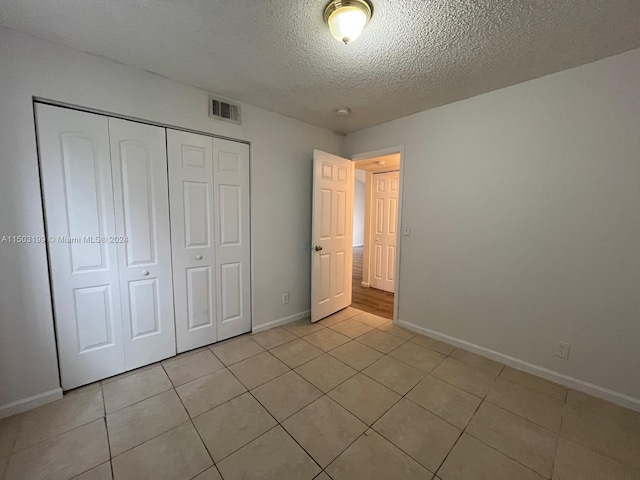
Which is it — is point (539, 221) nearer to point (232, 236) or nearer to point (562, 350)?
point (562, 350)

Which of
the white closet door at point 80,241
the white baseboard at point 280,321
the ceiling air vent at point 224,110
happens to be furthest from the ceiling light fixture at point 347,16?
the white baseboard at point 280,321

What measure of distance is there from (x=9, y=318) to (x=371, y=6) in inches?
113

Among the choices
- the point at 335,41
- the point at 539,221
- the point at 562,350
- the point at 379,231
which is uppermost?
the point at 335,41

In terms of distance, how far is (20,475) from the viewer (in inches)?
49.4

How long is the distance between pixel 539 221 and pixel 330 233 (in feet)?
6.54

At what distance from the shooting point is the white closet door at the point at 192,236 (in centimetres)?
221

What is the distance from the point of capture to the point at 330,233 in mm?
3152

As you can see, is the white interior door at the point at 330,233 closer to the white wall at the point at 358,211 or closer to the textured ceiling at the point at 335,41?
the textured ceiling at the point at 335,41

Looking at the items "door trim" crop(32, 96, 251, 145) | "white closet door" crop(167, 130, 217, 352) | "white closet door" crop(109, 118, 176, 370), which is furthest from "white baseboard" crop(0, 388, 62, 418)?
"door trim" crop(32, 96, 251, 145)

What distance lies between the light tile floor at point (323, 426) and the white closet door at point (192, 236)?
30 centimetres

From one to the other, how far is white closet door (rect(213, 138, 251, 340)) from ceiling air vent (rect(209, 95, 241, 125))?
0.69 feet

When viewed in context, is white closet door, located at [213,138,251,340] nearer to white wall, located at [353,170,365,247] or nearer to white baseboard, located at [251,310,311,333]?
white baseboard, located at [251,310,311,333]

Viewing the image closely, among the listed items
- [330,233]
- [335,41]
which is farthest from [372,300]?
[335,41]

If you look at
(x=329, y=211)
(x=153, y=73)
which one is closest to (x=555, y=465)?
(x=329, y=211)
